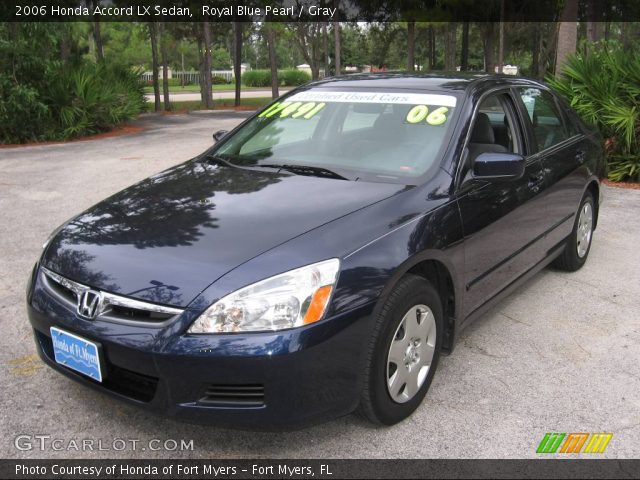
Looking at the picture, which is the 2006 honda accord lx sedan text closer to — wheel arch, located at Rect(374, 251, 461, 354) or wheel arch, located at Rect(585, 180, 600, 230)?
wheel arch, located at Rect(374, 251, 461, 354)

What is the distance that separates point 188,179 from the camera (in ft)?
12.2

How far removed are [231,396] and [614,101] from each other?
28.2ft

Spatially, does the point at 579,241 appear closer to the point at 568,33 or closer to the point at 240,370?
the point at 240,370

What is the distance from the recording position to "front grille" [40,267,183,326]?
8.32 feet

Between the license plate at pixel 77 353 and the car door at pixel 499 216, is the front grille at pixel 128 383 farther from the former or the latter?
the car door at pixel 499 216

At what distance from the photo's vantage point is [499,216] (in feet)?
12.2

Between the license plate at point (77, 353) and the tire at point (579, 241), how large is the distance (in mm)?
3898

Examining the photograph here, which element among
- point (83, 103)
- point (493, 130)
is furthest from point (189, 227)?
point (83, 103)

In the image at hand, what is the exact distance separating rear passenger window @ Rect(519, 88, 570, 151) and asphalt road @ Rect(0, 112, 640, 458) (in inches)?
46.7

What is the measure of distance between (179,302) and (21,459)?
1.07 metres

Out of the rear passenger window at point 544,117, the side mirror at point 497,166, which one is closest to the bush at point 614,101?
the rear passenger window at point 544,117

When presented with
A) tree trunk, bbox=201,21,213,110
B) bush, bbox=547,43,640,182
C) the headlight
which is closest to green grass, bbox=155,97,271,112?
tree trunk, bbox=201,21,213,110

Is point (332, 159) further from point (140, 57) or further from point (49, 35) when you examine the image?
point (140, 57)

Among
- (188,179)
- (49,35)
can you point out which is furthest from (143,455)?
(49,35)
